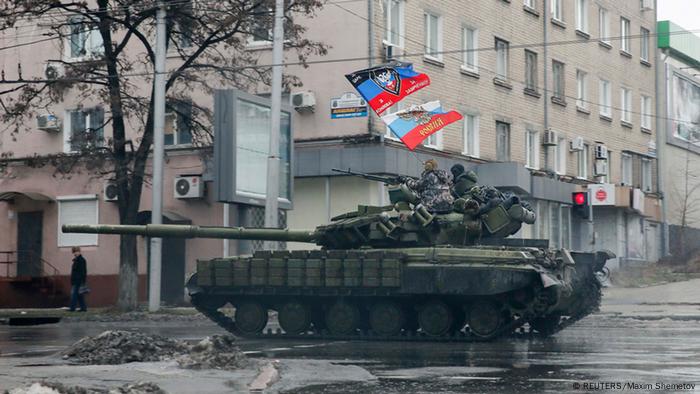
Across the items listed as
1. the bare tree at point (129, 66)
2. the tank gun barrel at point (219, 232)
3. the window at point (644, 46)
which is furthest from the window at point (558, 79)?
the tank gun barrel at point (219, 232)

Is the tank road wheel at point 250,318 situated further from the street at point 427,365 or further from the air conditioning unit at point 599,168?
the air conditioning unit at point 599,168

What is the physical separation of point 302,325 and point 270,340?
55 cm

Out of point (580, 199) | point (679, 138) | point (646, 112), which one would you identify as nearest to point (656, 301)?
point (580, 199)

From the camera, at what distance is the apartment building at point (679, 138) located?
47.6 m

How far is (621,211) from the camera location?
43594mm

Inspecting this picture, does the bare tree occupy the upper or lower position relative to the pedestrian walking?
upper

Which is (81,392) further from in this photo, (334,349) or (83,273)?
(83,273)

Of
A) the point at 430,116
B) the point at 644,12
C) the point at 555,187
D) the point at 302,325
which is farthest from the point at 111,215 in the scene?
the point at 644,12

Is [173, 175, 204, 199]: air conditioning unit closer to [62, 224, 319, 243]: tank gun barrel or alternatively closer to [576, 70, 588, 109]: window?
[62, 224, 319, 243]: tank gun barrel

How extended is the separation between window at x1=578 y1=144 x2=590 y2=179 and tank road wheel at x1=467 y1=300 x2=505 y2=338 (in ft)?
81.1

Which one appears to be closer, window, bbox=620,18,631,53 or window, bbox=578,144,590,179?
window, bbox=578,144,590,179

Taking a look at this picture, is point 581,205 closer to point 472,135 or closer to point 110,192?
point 472,135

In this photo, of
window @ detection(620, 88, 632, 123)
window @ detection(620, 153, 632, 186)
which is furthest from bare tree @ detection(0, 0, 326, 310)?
window @ detection(620, 153, 632, 186)

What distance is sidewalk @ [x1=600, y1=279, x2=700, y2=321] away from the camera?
24516mm
